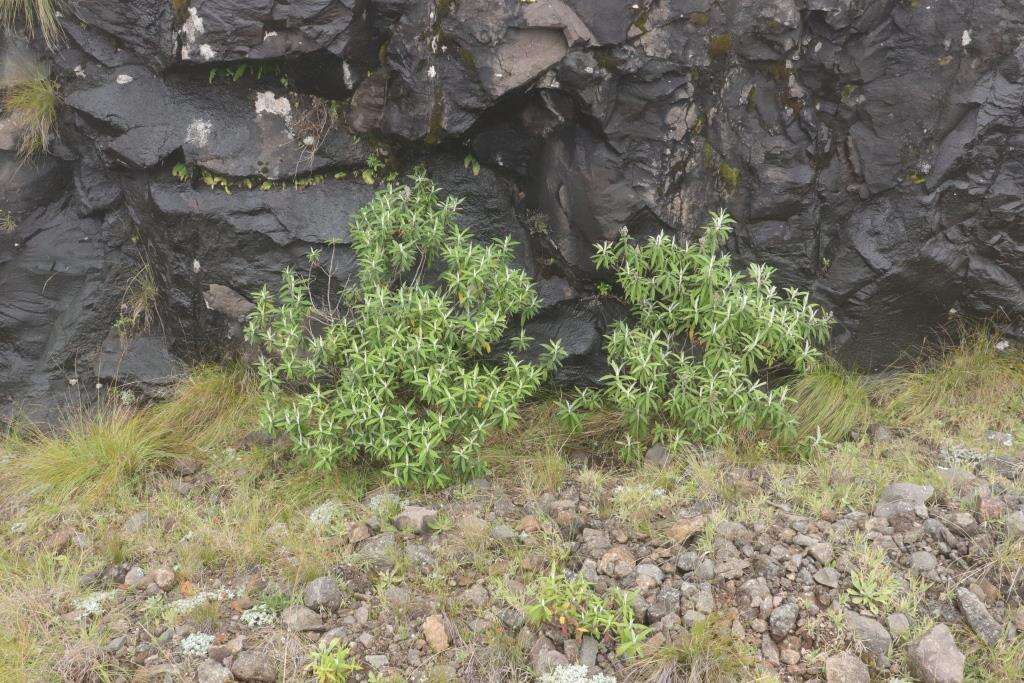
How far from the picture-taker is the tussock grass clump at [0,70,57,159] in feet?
18.9

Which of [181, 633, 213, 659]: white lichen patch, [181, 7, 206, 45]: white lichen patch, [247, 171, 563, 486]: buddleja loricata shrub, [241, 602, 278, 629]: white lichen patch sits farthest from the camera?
[181, 7, 206, 45]: white lichen patch

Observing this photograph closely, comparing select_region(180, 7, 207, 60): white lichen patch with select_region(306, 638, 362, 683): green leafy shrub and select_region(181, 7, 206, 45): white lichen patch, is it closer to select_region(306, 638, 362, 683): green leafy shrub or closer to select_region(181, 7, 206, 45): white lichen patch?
select_region(181, 7, 206, 45): white lichen patch

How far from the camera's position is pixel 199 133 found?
212 inches

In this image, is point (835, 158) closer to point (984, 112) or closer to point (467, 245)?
point (984, 112)

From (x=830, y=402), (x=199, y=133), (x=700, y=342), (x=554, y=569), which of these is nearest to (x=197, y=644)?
(x=554, y=569)

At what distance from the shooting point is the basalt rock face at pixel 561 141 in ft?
16.0

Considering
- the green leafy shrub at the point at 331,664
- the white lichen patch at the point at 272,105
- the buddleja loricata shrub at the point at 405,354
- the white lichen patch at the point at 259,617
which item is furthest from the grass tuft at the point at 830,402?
the white lichen patch at the point at 272,105

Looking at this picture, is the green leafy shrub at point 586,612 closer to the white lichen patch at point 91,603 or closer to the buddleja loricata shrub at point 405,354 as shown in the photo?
A: the buddleja loricata shrub at point 405,354

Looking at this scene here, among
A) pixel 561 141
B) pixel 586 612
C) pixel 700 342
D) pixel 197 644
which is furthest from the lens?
pixel 561 141

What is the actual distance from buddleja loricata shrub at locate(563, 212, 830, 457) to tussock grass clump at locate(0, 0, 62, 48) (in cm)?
405

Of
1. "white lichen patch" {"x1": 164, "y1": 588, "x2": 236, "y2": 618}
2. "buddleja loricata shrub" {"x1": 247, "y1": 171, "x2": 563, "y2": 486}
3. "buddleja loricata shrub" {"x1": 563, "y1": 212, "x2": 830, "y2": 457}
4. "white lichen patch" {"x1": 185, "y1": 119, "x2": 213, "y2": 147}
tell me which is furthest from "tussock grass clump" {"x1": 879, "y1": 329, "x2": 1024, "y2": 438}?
"white lichen patch" {"x1": 185, "y1": 119, "x2": 213, "y2": 147}

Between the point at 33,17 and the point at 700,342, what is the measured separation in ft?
16.6

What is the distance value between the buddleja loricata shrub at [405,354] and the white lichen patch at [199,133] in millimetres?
1184

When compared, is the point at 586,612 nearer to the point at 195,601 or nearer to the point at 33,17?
the point at 195,601
